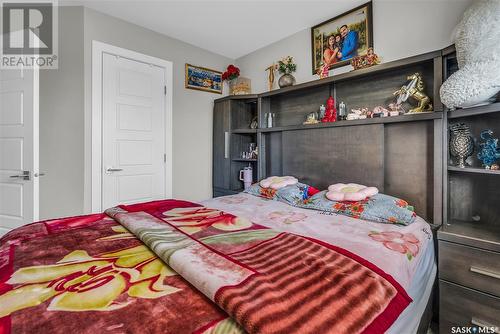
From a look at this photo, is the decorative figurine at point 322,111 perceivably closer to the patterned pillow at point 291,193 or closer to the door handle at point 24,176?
the patterned pillow at point 291,193

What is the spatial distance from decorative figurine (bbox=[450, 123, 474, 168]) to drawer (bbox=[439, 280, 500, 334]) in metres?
0.78

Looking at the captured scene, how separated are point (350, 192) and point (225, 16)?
219 centimetres

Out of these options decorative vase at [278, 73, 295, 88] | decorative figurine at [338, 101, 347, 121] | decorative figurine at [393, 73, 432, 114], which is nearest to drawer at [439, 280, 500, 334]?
decorative figurine at [393, 73, 432, 114]

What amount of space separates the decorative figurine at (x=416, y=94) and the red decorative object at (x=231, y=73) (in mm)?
2157

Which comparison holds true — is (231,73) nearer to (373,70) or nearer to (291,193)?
(373,70)

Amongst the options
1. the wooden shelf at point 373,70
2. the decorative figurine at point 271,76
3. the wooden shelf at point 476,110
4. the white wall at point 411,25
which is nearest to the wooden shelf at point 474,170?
the wooden shelf at point 476,110

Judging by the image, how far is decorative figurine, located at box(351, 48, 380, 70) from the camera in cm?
209

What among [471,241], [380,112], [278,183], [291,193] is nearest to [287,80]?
[380,112]

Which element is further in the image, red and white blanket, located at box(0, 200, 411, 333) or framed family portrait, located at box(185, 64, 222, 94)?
framed family portrait, located at box(185, 64, 222, 94)

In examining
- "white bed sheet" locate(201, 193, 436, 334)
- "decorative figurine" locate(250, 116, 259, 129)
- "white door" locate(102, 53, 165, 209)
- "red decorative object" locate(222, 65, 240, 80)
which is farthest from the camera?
"red decorative object" locate(222, 65, 240, 80)

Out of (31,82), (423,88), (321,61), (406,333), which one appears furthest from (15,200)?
(423,88)

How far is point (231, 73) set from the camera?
3383mm

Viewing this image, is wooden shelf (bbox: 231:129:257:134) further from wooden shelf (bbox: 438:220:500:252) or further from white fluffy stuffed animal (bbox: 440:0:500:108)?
wooden shelf (bbox: 438:220:500:252)

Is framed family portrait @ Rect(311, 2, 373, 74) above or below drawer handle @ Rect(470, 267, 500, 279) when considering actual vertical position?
above
